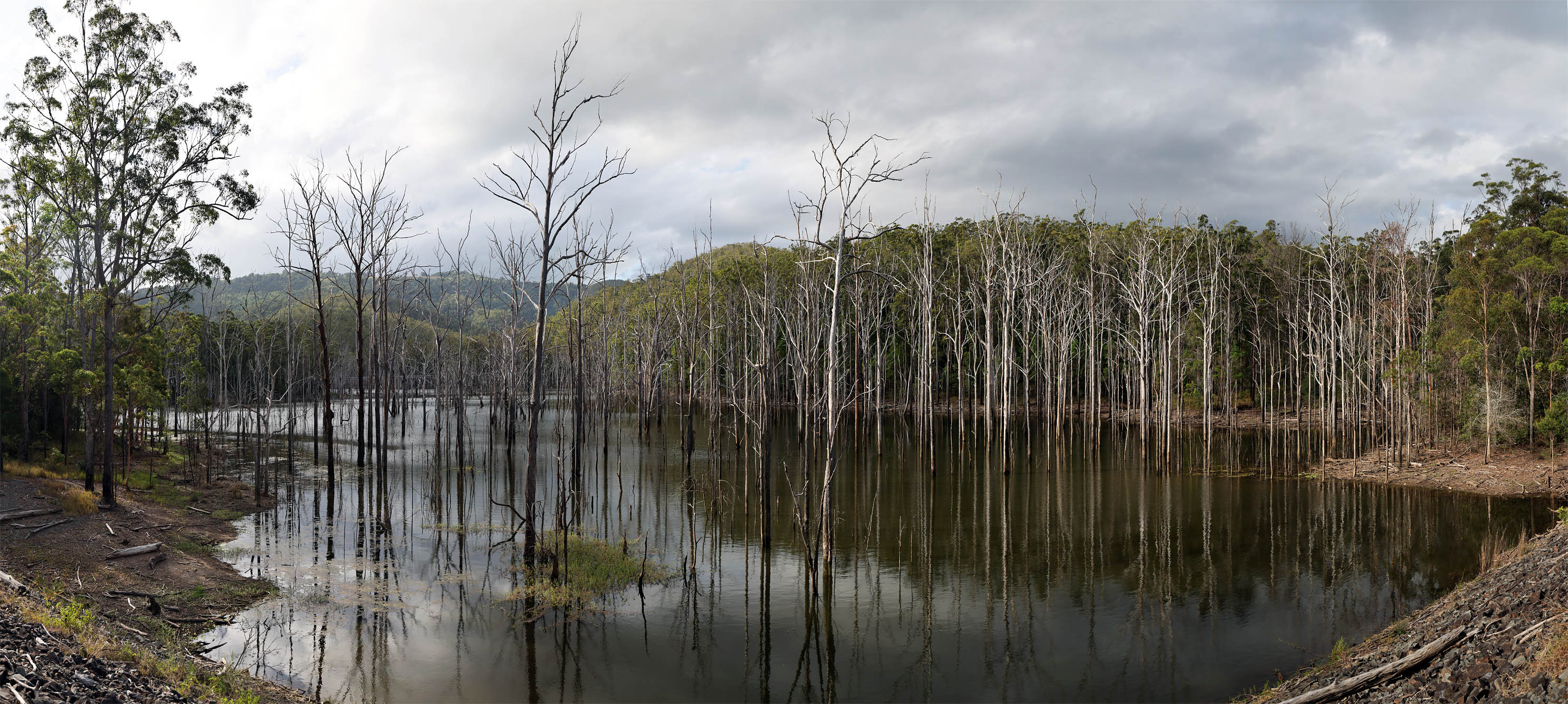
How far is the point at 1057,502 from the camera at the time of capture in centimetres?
1941

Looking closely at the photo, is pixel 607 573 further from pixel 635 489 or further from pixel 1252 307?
pixel 1252 307

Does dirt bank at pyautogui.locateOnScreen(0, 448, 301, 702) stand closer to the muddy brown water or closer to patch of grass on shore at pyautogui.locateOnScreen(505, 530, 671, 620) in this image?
the muddy brown water

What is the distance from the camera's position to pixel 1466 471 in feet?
70.8

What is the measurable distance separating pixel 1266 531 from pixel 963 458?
1216 centimetres

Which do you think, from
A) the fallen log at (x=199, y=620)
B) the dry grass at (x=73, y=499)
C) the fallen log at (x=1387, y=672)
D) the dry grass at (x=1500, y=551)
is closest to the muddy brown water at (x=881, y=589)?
the fallen log at (x=199, y=620)

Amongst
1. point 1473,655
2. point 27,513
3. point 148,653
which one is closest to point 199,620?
point 148,653

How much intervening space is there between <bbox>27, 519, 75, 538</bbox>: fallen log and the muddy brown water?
2888 millimetres

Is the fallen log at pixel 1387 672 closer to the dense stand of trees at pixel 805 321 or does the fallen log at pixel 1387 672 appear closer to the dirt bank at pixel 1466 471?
the dense stand of trees at pixel 805 321

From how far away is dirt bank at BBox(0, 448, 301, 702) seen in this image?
7.48m

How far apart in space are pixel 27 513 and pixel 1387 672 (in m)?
21.5

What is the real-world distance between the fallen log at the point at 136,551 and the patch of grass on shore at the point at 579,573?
6.47 metres

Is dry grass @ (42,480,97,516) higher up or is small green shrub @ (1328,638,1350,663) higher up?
dry grass @ (42,480,97,516)

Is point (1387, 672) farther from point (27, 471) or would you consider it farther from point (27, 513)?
point (27, 471)

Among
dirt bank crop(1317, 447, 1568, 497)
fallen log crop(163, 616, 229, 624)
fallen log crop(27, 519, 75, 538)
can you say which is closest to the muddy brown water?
fallen log crop(163, 616, 229, 624)
